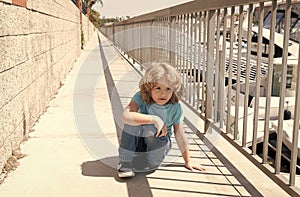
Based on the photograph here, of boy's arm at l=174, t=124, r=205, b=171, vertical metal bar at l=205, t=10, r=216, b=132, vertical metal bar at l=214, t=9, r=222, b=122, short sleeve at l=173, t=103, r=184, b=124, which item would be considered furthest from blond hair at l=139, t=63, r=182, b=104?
vertical metal bar at l=205, t=10, r=216, b=132

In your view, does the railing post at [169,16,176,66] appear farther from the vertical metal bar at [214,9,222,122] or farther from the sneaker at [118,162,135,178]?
the sneaker at [118,162,135,178]

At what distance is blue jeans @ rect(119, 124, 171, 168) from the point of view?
9.76 ft

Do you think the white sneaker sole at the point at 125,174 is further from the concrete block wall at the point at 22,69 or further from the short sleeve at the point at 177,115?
the concrete block wall at the point at 22,69

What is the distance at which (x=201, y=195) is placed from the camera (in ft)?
8.70

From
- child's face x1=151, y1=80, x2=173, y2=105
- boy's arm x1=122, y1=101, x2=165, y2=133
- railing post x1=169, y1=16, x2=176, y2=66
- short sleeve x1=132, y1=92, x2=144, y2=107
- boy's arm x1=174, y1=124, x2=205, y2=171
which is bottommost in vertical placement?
boy's arm x1=174, y1=124, x2=205, y2=171

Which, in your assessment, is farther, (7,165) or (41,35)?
(41,35)

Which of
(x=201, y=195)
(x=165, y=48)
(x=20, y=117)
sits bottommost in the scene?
(x=201, y=195)

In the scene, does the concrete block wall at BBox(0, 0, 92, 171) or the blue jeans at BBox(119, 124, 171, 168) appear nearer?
the blue jeans at BBox(119, 124, 171, 168)

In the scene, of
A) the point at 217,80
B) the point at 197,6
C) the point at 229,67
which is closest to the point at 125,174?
the point at 229,67

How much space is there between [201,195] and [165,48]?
3178 millimetres

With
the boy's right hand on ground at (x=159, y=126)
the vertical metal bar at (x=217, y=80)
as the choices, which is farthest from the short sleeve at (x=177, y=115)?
the vertical metal bar at (x=217, y=80)

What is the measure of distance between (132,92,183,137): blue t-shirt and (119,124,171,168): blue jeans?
10 centimetres

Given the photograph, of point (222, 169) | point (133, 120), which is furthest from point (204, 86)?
point (133, 120)

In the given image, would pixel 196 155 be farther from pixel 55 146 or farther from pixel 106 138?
pixel 55 146
